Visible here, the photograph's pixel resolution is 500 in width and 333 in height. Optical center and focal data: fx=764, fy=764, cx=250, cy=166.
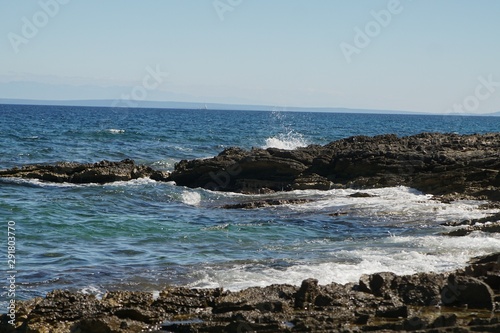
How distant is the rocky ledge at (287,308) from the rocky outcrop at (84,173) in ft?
64.6

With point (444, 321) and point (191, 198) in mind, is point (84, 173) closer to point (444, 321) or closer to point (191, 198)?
point (191, 198)

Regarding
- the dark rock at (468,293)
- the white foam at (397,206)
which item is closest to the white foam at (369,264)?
the dark rock at (468,293)

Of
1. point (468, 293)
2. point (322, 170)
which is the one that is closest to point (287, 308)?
point (468, 293)

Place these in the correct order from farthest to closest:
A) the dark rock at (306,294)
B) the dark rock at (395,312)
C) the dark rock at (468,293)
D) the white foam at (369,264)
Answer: the white foam at (369,264), the dark rock at (306,294), the dark rock at (468,293), the dark rock at (395,312)

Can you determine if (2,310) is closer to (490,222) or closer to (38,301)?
(38,301)

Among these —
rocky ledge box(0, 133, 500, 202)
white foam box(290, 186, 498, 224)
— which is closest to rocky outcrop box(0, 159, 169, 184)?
rocky ledge box(0, 133, 500, 202)

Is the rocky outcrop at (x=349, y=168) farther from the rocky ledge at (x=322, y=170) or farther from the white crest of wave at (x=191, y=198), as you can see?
the white crest of wave at (x=191, y=198)

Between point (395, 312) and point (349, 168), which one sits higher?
point (395, 312)

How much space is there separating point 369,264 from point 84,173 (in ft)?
60.5

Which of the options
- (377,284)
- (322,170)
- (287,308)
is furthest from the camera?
(322,170)

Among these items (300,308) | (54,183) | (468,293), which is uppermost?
(468,293)

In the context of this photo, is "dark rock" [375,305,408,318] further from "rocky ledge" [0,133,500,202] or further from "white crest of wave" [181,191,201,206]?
"white crest of wave" [181,191,201,206]
